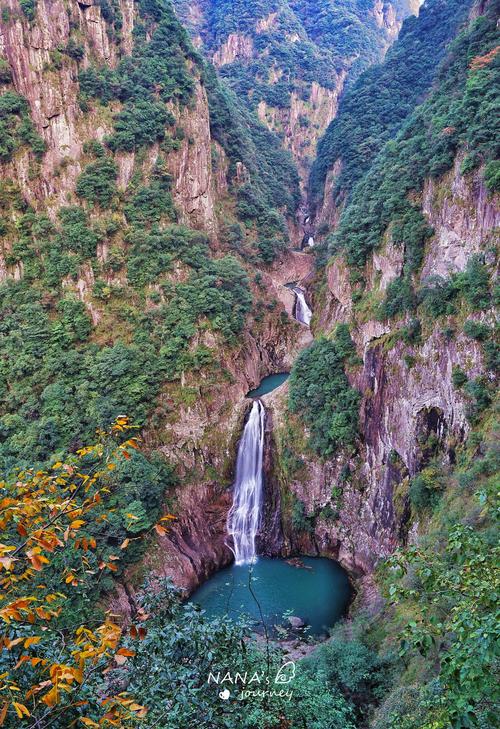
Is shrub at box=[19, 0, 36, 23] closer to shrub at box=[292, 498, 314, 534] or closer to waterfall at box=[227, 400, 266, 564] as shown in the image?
waterfall at box=[227, 400, 266, 564]

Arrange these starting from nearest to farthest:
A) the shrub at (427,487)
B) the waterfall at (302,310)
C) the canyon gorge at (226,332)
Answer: the shrub at (427,487)
the canyon gorge at (226,332)
the waterfall at (302,310)

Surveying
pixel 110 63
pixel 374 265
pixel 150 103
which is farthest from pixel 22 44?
pixel 374 265

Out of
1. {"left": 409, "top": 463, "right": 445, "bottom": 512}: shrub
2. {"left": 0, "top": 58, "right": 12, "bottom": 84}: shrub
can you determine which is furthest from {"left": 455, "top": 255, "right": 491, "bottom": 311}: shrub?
{"left": 0, "top": 58, "right": 12, "bottom": 84}: shrub

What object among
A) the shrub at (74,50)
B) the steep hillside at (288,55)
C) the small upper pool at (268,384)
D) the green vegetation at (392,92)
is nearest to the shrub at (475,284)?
the small upper pool at (268,384)

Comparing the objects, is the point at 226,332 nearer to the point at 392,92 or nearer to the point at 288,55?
the point at 392,92

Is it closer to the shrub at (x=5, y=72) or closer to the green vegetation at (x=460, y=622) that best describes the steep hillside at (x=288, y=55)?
the shrub at (x=5, y=72)
